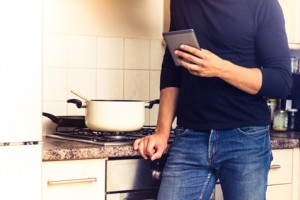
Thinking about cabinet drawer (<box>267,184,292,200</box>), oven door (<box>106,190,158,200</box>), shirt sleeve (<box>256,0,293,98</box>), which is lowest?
cabinet drawer (<box>267,184,292,200</box>)

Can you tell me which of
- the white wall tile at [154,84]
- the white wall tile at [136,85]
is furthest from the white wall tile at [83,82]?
the white wall tile at [154,84]

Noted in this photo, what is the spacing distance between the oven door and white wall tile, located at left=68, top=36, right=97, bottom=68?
70cm

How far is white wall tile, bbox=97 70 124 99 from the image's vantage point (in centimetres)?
207

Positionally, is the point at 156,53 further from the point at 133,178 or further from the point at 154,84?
the point at 133,178

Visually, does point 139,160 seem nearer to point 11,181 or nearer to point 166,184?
point 166,184

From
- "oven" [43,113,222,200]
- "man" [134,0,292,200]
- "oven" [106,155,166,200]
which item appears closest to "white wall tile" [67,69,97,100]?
"oven" [43,113,222,200]

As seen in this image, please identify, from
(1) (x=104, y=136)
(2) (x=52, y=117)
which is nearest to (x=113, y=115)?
(1) (x=104, y=136)

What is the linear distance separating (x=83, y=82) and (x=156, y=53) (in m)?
0.37

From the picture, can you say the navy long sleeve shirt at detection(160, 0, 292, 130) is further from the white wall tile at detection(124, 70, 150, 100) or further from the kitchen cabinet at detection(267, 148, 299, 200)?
the white wall tile at detection(124, 70, 150, 100)

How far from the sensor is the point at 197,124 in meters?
1.38

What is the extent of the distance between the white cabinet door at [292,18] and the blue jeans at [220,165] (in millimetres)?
945

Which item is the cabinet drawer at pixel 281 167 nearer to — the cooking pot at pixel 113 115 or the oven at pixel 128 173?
the oven at pixel 128 173

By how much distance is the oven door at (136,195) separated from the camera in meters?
1.50

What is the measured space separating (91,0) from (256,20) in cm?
90
